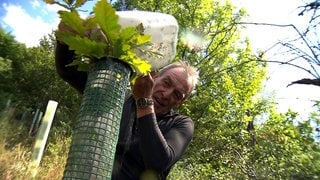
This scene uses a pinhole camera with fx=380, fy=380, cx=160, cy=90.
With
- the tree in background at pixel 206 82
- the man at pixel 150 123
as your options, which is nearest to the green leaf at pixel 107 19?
the man at pixel 150 123

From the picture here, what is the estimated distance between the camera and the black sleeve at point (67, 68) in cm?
136

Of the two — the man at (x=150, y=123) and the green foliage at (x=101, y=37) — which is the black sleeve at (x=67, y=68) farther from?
the green foliage at (x=101, y=37)

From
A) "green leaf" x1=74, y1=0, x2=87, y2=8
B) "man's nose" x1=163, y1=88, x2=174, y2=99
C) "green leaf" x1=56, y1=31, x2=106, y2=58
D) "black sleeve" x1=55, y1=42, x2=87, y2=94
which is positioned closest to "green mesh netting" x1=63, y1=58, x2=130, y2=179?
"green leaf" x1=56, y1=31, x2=106, y2=58

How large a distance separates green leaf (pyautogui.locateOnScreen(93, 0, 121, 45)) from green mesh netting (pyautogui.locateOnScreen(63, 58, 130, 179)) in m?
0.08

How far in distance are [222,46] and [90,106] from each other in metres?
16.7

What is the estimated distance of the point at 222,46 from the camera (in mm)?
17297

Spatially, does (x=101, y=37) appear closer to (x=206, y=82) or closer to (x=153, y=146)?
(x=153, y=146)

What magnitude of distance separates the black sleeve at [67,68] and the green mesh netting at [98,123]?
35 centimetres

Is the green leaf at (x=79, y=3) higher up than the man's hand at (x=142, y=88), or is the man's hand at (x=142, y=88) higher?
the green leaf at (x=79, y=3)

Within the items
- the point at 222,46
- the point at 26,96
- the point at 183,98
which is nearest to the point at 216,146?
the point at 222,46

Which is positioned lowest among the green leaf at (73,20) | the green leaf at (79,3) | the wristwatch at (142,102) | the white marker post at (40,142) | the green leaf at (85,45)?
the white marker post at (40,142)

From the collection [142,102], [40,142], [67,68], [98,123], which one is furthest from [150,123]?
[40,142]

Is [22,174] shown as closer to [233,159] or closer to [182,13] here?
[233,159]

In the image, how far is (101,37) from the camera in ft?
3.25
